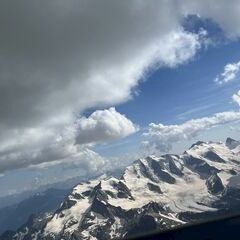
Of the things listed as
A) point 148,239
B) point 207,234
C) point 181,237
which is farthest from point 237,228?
point 148,239

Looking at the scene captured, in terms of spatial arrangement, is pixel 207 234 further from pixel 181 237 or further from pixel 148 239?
pixel 148 239

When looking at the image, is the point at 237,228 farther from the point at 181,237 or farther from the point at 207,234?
the point at 181,237

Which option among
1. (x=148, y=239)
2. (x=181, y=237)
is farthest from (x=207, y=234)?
(x=148, y=239)

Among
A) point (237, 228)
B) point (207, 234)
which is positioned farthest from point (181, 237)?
point (237, 228)

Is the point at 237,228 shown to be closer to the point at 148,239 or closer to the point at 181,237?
the point at 181,237
